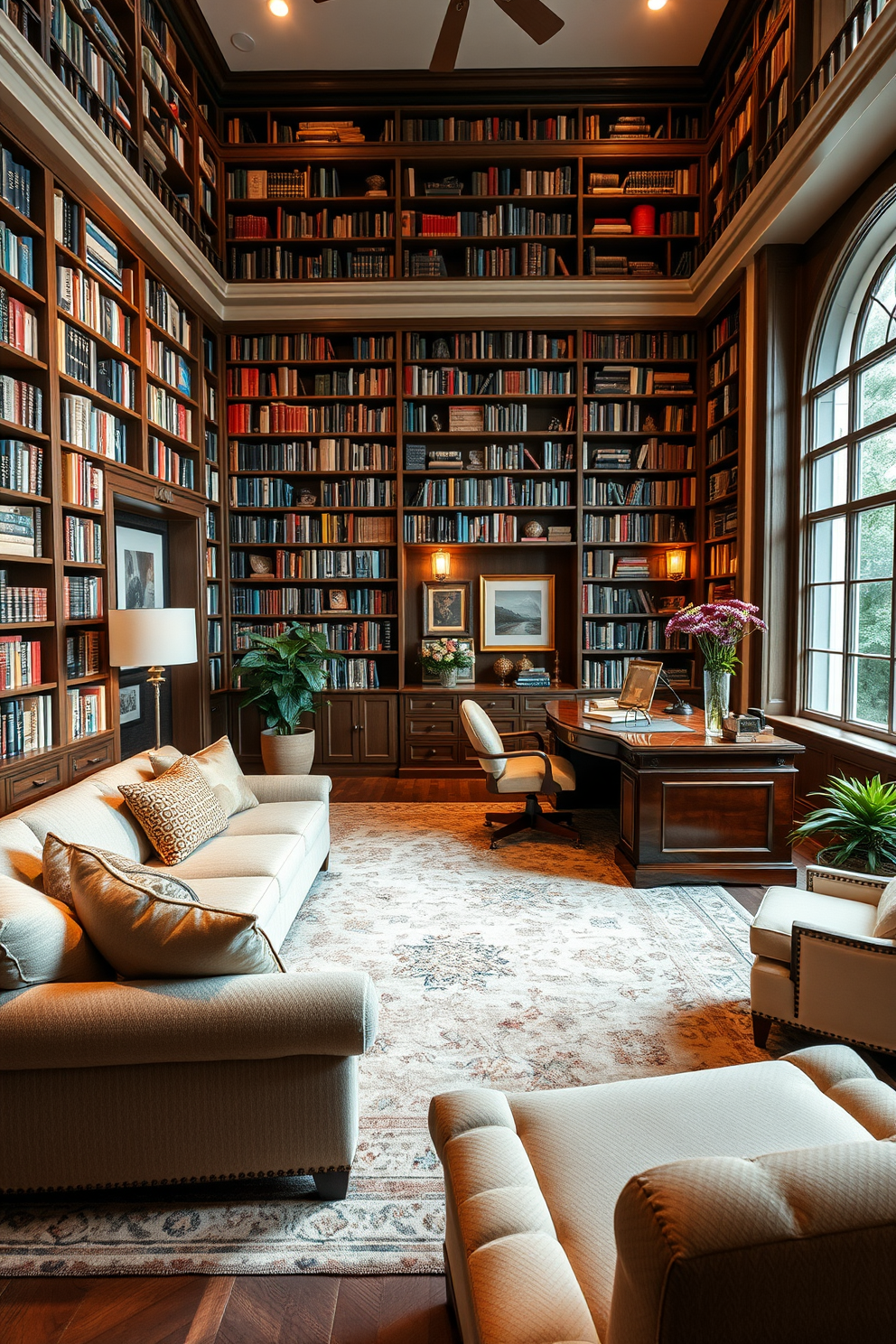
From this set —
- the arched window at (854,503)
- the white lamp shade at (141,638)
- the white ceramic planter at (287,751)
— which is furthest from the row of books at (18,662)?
the arched window at (854,503)

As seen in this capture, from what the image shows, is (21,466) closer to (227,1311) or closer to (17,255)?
(17,255)

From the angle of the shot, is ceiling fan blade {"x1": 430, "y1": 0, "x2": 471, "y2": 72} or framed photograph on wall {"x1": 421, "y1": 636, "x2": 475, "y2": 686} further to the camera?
framed photograph on wall {"x1": 421, "y1": 636, "x2": 475, "y2": 686}

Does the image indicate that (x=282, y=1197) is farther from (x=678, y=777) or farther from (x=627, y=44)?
(x=627, y=44)

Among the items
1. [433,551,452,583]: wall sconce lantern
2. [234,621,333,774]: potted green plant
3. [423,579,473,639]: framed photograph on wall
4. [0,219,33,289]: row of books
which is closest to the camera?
[0,219,33,289]: row of books

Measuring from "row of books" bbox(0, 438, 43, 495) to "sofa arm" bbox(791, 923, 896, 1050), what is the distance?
3.46 m

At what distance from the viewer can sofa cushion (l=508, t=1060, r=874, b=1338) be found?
1.14 meters

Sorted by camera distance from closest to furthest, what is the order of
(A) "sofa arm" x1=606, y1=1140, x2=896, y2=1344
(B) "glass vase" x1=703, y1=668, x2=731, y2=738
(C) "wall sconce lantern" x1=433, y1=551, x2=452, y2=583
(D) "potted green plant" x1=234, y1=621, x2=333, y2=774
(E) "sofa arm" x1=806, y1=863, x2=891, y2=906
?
(A) "sofa arm" x1=606, y1=1140, x2=896, y2=1344, (E) "sofa arm" x1=806, y1=863, x2=891, y2=906, (B) "glass vase" x1=703, y1=668, x2=731, y2=738, (D) "potted green plant" x1=234, y1=621, x2=333, y2=774, (C) "wall sconce lantern" x1=433, y1=551, x2=452, y2=583

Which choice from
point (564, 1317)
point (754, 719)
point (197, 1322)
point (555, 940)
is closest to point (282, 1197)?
point (197, 1322)

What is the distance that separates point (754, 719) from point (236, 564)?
4344 mm

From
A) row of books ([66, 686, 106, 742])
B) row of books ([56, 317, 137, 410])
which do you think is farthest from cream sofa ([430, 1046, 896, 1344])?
row of books ([56, 317, 137, 410])

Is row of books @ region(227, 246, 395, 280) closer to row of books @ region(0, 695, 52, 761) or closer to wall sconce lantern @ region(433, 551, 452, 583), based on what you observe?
wall sconce lantern @ region(433, 551, 452, 583)

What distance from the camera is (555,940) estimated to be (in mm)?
3084

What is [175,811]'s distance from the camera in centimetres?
290

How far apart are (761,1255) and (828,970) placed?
180cm
